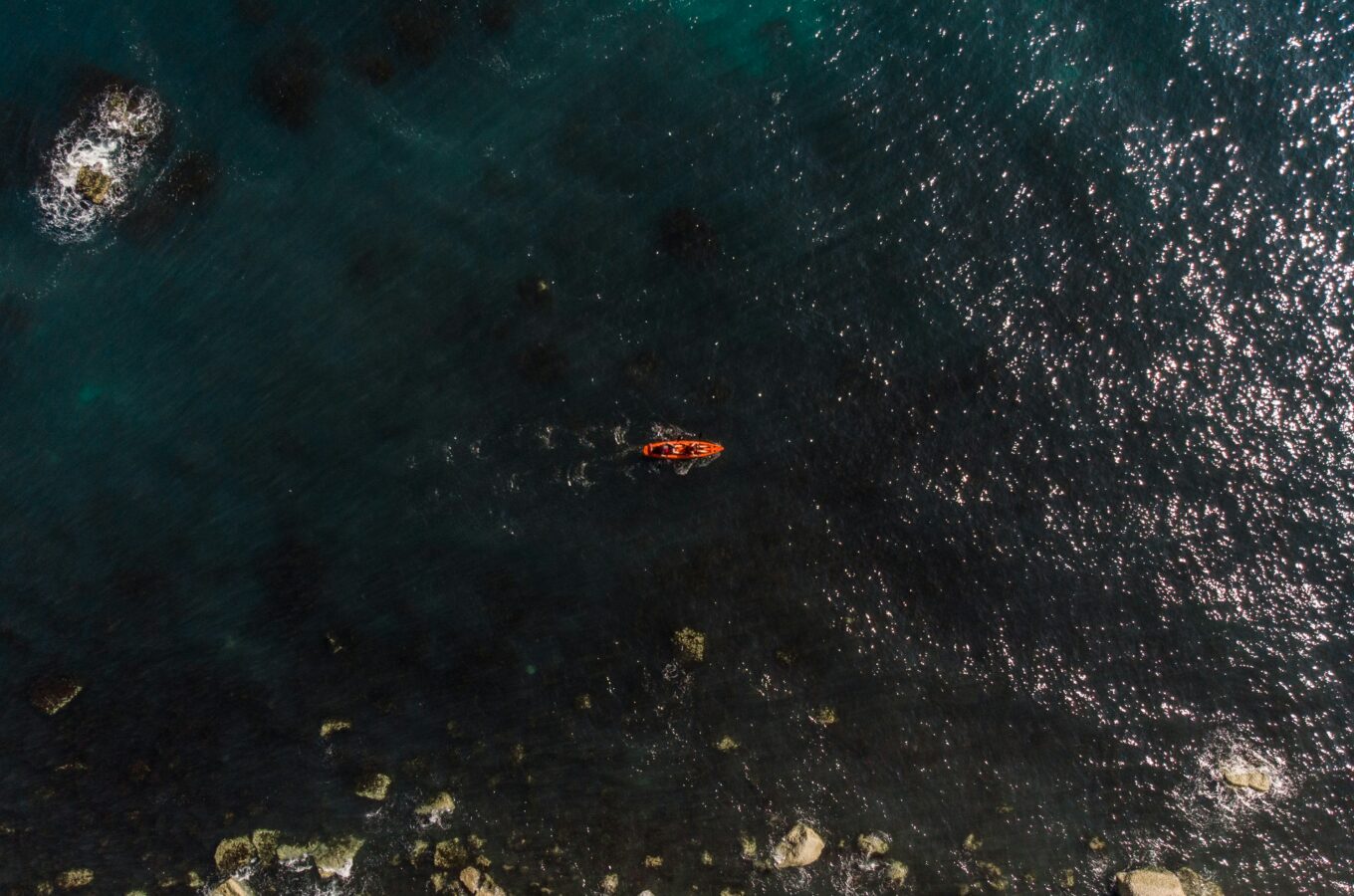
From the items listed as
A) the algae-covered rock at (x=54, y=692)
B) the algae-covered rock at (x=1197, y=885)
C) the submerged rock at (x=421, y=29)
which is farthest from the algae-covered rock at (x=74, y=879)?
the algae-covered rock at (x=1197, y=885)

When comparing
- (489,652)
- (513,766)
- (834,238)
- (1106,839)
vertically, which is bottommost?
(513,766)

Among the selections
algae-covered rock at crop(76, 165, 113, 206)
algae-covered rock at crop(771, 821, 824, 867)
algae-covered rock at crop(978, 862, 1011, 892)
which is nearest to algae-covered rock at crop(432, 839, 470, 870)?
algae-covered rock at crop(771, 821, 824, 867)

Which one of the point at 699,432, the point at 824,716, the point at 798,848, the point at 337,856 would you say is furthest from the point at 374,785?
the point at 699,432

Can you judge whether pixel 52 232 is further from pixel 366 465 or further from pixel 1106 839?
Answer: pixel 1106 839

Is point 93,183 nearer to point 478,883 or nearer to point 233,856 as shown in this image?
point 233,856

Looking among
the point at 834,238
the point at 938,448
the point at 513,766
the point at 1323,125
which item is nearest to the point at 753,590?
the point at 938,448

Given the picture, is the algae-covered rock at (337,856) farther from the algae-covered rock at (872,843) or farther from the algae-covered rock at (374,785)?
the algae-covered rock at (872,843)

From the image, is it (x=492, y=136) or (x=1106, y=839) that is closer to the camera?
(x=1106, y=839)

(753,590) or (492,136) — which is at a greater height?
(492,136)
